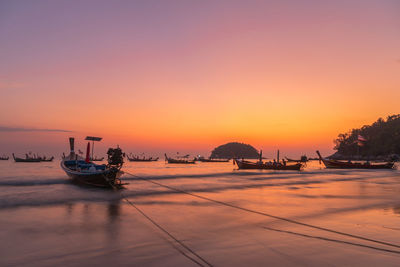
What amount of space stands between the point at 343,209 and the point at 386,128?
156 m

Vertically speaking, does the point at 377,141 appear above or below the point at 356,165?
above

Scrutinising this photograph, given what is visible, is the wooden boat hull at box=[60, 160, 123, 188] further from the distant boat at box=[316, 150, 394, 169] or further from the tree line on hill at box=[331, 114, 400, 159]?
the tree line on hill at box=[331, 114, 400, 159]

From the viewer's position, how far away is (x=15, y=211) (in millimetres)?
15820

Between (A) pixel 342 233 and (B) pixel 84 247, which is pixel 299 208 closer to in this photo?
(A) pixel 342 233

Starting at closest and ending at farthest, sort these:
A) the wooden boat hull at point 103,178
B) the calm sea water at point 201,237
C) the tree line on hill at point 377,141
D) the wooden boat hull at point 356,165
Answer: the calm sea water at point 201,237 < the wooden boat hull at point 103,178 < the wooden boat hull at point 356,165 < the tree line on hill at point 377,141

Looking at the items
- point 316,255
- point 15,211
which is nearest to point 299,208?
point 316,255

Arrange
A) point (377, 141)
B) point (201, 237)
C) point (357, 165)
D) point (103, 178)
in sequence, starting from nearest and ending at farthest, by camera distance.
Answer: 1. point (201, 237)
2. point (103, 178)
3. point (357, 165)
4. point (377, 141)

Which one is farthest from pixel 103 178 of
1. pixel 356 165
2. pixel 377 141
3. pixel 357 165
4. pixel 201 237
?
pixel 377 141

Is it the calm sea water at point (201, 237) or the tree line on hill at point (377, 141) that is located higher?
the tree line on hill at point (377, 141)

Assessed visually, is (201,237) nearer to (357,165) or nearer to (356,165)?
(356,165)

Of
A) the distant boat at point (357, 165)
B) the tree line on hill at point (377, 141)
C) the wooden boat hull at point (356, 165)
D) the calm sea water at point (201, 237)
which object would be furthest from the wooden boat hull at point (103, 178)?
the tree line on hill at point (377, 141)

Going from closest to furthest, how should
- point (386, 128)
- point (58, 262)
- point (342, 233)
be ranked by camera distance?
point (58, 262) → point (342, 233) → point (386, 128)

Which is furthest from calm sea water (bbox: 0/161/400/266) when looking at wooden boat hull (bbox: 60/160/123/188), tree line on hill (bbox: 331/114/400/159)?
tree line on hill (bbox: 331/114/400/159)

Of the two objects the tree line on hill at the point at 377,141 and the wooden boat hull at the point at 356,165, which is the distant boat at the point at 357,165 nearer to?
the wooden boat hull at the point at 356,165
